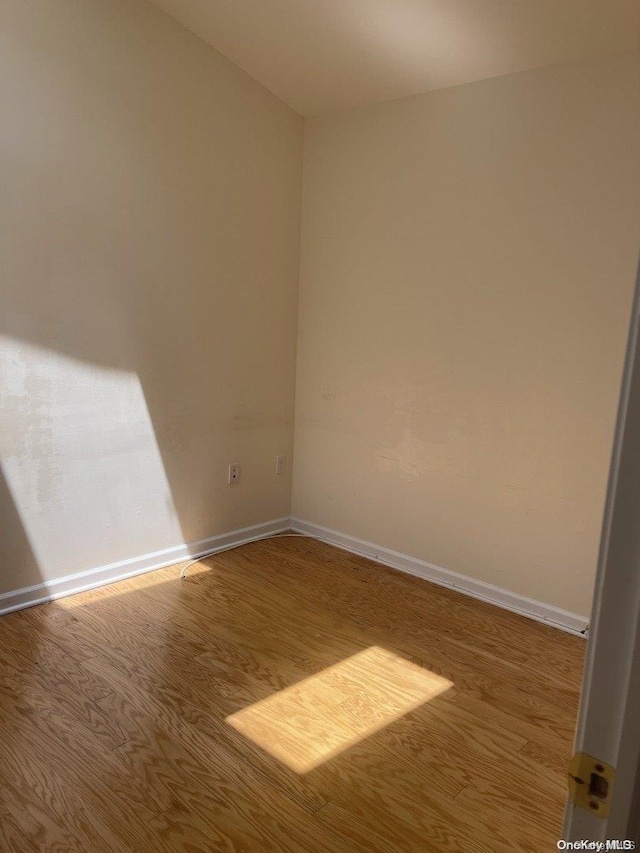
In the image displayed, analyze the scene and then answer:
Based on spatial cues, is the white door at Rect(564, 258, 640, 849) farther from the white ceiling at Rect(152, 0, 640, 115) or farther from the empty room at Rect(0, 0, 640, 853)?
the white ceiling at Rect(152, 0, 640, 115)

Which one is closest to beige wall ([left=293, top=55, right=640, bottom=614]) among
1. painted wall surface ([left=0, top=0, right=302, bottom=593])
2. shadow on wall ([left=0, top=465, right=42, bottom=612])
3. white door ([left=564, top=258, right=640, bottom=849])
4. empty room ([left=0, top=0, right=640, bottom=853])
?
empty room ([left=0, top=0, right=640, bottom=853])

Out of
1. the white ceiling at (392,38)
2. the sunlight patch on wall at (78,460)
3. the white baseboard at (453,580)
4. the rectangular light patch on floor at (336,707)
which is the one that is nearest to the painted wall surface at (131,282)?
the sunlight patch on wall at (78,460)

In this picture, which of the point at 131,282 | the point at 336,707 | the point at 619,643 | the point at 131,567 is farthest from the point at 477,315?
the point at 619,643

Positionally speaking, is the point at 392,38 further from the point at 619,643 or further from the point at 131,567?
the point at 619,643

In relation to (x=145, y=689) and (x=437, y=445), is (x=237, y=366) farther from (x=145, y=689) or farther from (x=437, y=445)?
(x=145, y=689)

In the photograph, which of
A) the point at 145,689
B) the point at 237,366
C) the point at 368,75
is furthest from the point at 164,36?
the point at 145,689

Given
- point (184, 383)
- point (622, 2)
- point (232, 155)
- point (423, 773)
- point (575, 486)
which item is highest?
point (622, 2)

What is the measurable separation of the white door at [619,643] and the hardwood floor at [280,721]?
1245mm

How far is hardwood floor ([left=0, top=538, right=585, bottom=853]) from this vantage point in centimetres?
167

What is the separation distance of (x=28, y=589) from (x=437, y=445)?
6.46 feet

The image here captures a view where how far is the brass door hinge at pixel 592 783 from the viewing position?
23.6 inches

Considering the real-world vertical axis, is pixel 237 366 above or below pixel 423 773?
above

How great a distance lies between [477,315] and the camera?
9.66 ft

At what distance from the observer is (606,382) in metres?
2.58
